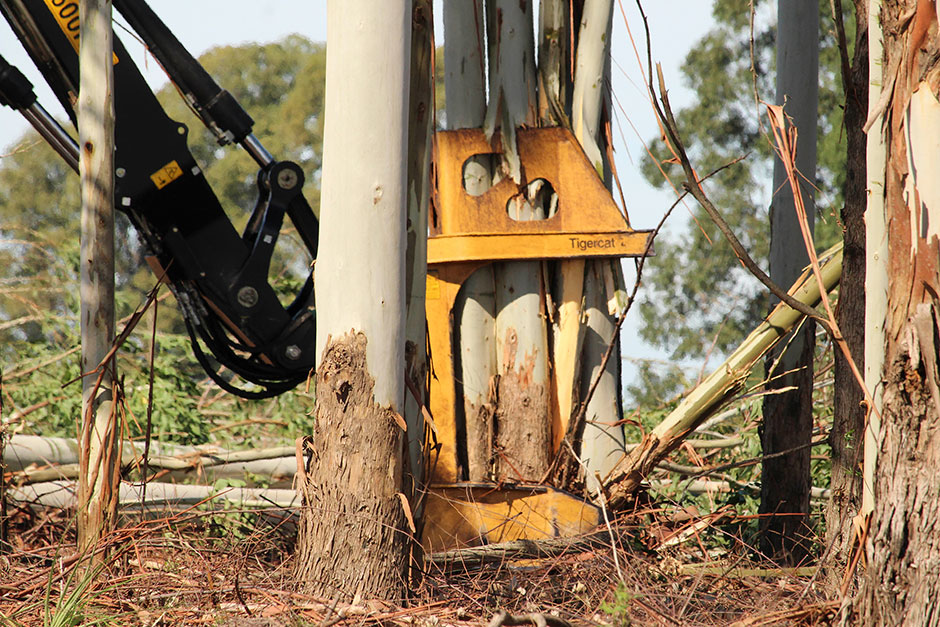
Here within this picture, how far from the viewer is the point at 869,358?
2.42 metres

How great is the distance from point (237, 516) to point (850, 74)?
3.61 metres

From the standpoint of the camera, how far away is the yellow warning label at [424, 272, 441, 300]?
411 centimetres

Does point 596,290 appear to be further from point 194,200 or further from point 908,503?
point 194,200

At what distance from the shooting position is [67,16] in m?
4.80

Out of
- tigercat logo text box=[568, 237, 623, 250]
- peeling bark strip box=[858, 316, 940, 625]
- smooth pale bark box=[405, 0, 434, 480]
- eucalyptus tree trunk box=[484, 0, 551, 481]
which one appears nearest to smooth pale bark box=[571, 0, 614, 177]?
eucalyptus tree trunk box=[484, 0, 551, 481]

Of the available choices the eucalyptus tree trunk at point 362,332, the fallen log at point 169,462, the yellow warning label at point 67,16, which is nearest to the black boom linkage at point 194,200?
the yellow warning label at point 67,16

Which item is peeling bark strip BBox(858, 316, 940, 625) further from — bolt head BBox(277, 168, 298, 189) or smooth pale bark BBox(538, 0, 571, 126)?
bolt head BBox(277, 168, 298, 189)

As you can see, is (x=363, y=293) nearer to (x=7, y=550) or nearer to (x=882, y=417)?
(x=882, y=417)

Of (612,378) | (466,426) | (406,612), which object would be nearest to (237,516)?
(466,426)

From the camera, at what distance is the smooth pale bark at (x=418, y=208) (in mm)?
3121

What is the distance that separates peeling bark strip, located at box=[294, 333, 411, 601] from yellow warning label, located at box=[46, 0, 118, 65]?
2.96 m

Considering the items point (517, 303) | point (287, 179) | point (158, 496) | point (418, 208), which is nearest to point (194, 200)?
point (287, 179)

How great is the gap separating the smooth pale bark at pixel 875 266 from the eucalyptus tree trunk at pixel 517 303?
180 centimetres

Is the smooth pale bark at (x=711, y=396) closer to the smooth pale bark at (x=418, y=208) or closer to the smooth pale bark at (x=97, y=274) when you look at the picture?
the smooth pale bark at (x=418, y=208)
